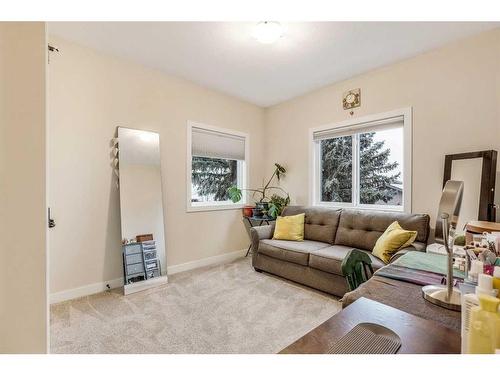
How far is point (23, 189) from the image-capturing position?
1.00m

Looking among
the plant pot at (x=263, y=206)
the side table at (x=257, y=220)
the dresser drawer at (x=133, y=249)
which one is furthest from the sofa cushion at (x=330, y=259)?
the dresser drawer at (x=133, y=249)

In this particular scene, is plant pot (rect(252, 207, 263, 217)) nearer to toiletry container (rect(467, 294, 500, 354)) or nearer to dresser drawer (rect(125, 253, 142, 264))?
dresser drawer (rect(125, 253, 142, 264))

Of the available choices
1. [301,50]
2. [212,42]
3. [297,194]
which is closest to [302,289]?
[297,194]

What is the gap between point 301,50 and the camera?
262 centimetres

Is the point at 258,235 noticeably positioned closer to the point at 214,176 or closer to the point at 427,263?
the point at 214,176

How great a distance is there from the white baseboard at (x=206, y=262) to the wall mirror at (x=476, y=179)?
9.44 feet

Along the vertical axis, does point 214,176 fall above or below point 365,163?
below

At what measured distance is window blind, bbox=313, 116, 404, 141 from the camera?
9.71 ft

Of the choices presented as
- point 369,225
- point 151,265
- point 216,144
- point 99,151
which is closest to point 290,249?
point 369,225

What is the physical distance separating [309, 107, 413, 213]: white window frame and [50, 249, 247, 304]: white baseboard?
1658 mm

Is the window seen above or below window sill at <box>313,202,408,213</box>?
above

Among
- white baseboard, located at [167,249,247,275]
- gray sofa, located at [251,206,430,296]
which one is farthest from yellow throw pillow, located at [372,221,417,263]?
white baseboard, located at [167,249,247,275]

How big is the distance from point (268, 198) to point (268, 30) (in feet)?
9.01
